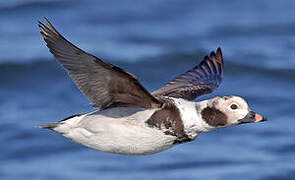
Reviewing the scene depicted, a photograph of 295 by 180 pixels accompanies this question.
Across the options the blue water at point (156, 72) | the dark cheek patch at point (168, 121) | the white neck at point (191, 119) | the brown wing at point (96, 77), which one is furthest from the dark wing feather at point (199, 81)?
the blue water at point (156, 72)

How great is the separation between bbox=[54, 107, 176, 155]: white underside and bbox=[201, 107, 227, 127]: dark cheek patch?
0.31 metres

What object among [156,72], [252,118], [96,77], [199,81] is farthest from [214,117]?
[156,72]

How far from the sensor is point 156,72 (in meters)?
17.1

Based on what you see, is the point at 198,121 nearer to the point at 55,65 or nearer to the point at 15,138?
the point at 15,138

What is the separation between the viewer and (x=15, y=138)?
616 inches

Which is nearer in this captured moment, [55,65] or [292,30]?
[55,65]

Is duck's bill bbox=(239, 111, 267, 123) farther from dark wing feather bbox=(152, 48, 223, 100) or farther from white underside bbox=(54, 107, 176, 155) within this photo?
dark wing feather bbox=(152, 48, 223, 100)

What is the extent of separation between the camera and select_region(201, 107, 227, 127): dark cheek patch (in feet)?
25.7

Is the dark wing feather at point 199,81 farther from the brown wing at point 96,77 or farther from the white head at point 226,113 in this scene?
the brown wing at point 96,77

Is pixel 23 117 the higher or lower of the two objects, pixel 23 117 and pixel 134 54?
the lower

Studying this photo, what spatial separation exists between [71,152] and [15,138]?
1.03 meters

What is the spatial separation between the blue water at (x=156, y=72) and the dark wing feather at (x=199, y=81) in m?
5.19

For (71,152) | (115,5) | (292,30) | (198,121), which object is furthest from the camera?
(115,5)

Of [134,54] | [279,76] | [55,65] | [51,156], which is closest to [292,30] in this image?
[279,76]
